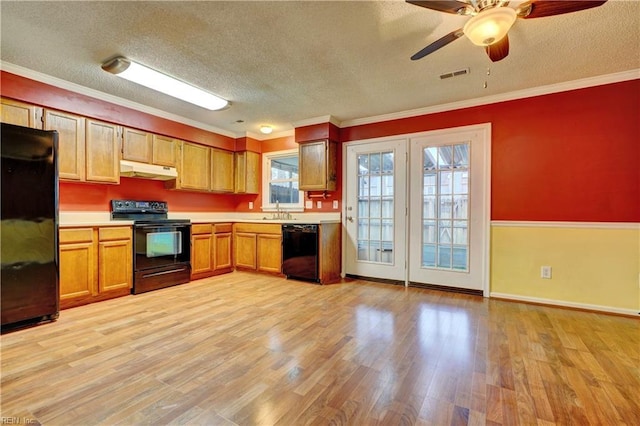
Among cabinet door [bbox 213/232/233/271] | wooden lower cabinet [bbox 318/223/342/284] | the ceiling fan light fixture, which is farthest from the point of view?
cabinet door [bbox 213/232/233/271]

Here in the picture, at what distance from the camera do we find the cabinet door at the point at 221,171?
498 centimetres

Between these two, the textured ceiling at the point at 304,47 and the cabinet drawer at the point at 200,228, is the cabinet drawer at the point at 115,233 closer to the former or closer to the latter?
the cabinet drawer at the point at 200,228

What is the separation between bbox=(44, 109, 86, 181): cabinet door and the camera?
3158 mm

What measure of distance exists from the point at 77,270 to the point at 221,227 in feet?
6.56

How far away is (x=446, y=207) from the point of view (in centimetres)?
388

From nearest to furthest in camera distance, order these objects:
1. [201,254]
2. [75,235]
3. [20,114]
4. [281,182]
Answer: [20,114], [75,235], [201,254], [281,182]

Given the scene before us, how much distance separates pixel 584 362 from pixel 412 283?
2164mm

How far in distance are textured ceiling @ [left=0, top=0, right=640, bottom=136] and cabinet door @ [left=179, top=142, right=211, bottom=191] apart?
1078 millimetres

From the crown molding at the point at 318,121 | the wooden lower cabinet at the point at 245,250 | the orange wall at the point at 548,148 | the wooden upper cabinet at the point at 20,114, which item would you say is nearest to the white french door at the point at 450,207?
the orange wall at the point at 548,148

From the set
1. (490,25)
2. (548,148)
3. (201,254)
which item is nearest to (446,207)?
(548,148)

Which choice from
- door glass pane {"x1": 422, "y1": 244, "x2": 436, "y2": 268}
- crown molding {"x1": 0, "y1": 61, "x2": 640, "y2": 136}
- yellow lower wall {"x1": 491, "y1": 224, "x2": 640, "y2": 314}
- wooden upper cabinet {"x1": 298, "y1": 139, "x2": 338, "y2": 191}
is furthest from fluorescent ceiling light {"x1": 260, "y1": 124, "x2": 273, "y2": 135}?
yellow lower wall {"x1": 491, "y1": 224, "x2": 640, "y2": 314}

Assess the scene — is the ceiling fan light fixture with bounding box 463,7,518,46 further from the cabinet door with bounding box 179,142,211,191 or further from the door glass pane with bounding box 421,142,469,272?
the cabinet door with bounding box 179,142,211,191

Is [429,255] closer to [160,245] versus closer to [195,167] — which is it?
[160,245]

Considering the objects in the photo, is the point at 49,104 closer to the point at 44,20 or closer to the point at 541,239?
the point at 44,20
